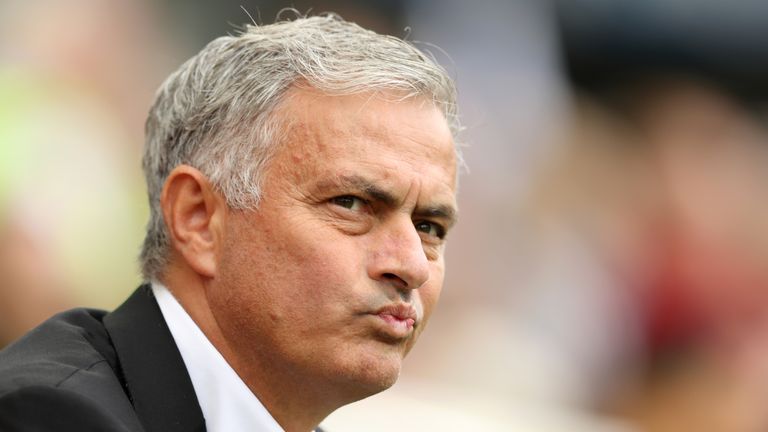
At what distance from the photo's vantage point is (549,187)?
23.1 feet

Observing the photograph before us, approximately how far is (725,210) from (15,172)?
4.15 m

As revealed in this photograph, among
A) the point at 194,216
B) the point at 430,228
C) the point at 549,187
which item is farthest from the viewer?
the point at 549,187

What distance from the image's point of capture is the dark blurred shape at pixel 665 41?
7480mm

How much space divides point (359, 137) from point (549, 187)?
3.86m

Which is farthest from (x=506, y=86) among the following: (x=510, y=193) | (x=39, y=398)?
(x=39, y=398)

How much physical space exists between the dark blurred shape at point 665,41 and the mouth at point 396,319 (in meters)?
4.39

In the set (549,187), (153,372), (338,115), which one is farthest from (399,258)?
Answer: (549,187)

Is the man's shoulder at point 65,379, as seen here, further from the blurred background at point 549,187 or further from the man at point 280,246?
the blurred background at point 549,187

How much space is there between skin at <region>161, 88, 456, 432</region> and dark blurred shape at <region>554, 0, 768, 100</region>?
4.23 m

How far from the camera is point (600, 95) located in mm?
7492

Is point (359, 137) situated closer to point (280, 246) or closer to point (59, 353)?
point (280, 246)

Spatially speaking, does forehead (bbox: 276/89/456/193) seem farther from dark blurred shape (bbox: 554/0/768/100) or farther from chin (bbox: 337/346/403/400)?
dark blurred shape (bbox: 554/0/768/100)

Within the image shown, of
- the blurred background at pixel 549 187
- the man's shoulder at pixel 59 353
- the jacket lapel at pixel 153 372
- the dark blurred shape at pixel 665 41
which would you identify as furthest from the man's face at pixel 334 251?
the dark blurred shape at pixel 665 41

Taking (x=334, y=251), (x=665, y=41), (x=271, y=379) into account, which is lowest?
(x=271, y=379)
